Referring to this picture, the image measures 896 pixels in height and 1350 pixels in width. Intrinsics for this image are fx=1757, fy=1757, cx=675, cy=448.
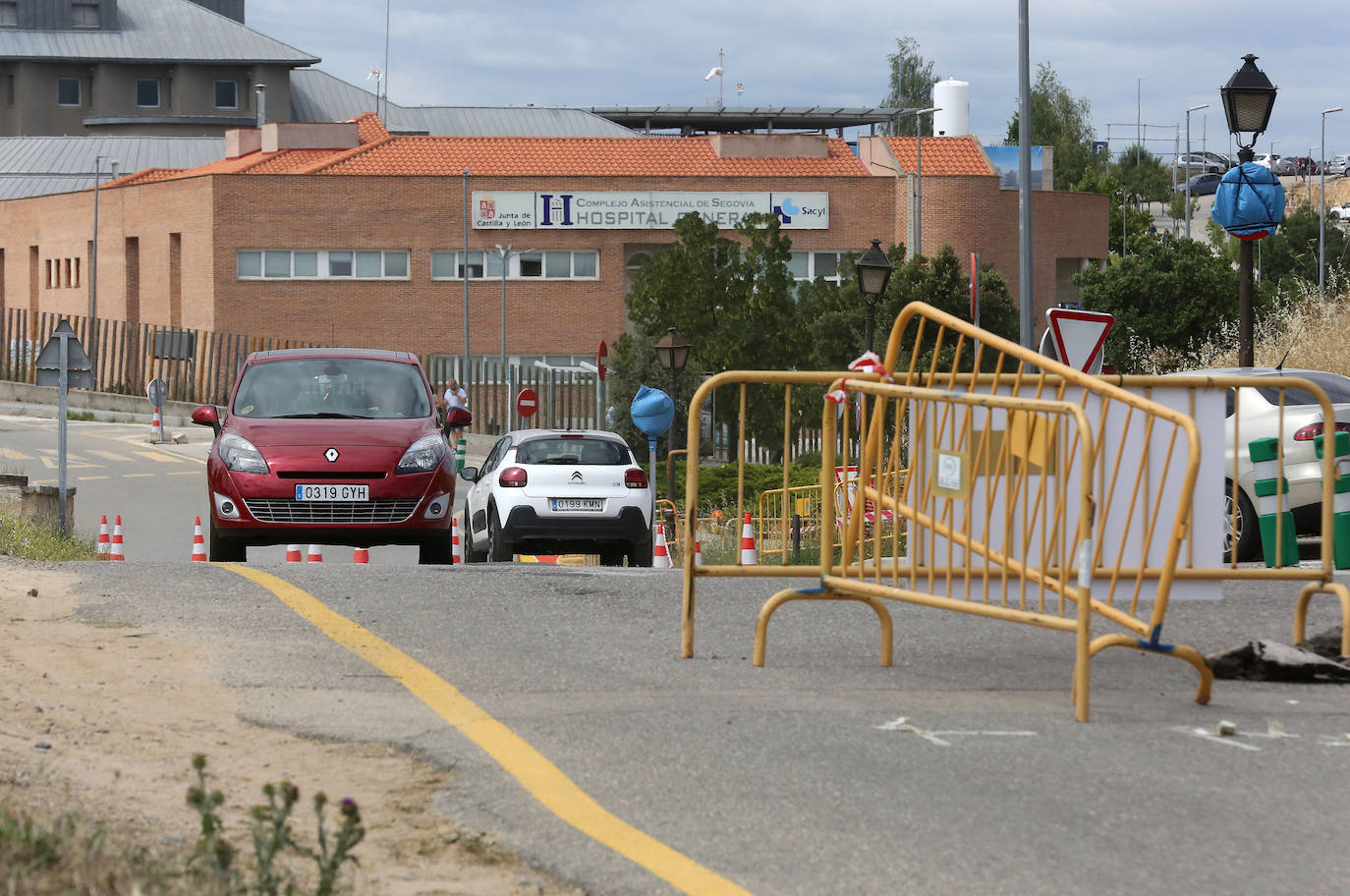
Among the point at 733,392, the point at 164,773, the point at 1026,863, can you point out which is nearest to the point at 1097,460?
the point at 1026,863

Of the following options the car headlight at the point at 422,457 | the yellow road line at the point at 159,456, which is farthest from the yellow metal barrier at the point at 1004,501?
the yellow road line at the point at 159,456

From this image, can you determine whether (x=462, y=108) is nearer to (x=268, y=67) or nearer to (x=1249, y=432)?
(x=268, y=67)

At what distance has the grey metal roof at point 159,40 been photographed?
3798 inches

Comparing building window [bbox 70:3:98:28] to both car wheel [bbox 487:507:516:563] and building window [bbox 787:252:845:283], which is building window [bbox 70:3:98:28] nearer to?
building window [bbox 787:252:845:283]

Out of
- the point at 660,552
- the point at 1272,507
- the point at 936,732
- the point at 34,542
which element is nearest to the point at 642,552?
the point at 660,552

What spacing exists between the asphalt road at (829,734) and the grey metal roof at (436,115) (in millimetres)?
89508

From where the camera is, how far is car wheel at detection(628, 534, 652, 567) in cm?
1714

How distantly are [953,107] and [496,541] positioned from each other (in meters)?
79.0

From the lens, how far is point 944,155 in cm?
7200

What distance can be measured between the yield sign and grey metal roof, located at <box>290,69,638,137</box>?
8455cm

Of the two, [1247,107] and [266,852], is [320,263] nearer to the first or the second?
[1247,107]

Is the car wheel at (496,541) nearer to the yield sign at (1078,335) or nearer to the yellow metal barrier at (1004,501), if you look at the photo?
the yield sign at (1078,335)

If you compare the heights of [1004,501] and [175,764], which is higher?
[1004,501]

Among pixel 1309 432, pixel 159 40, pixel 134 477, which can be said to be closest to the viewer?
pixel 1309 432
